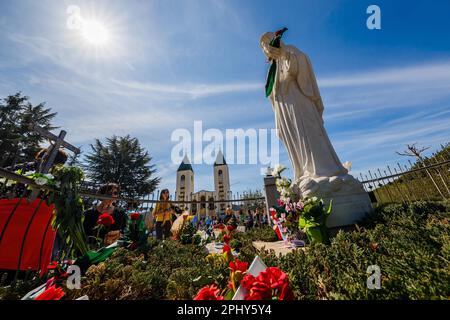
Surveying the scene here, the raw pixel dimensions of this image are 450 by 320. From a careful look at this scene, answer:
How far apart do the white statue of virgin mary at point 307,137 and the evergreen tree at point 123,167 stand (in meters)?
18.1

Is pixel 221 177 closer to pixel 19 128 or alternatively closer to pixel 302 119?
pixel 19 128

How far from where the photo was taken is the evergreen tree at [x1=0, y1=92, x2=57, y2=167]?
677 inches

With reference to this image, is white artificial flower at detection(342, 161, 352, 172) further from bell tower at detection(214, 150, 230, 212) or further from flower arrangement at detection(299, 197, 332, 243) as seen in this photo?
bell tower at detection(214, 150, 230, 212)

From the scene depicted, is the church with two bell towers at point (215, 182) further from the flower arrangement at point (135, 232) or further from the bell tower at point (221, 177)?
the flower arrangement at point (135, 232)

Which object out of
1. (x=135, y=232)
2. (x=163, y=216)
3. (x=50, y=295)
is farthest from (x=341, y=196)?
(x=163, y=216)

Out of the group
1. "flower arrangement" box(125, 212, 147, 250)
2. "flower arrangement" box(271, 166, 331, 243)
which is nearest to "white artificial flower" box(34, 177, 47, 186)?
"flower arrangement" box(125, 212, 147, 250)

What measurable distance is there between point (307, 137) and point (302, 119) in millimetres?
477

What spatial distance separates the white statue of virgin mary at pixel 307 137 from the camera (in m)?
3.75

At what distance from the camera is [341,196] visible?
148 inches

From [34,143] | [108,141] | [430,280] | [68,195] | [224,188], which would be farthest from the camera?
[224,188]

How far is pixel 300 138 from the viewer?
4.47 metres
